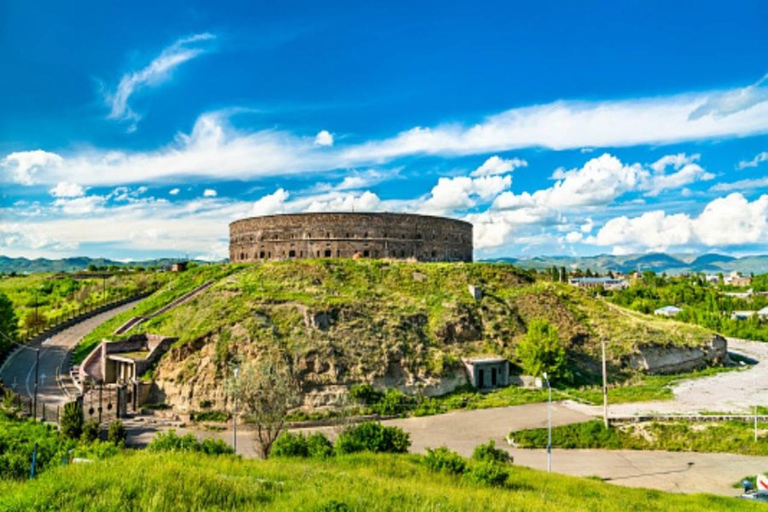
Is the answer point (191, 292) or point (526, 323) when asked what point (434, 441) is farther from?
point (191, 292)

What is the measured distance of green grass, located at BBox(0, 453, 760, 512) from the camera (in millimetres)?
7910

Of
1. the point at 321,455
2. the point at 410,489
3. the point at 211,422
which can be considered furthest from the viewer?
the point at 211,422

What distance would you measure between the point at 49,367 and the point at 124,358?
26.9 ft

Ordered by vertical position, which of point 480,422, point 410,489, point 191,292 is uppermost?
point 191,292

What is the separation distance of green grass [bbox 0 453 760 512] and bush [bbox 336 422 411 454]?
154 inches

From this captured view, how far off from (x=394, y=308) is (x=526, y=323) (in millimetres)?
10805

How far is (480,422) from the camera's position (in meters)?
28.5

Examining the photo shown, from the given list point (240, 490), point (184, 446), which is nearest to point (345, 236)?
point (184, 446)

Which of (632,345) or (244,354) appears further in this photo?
(632,345)

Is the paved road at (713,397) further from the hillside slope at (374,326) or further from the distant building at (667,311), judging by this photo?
the distant building at (667,311)

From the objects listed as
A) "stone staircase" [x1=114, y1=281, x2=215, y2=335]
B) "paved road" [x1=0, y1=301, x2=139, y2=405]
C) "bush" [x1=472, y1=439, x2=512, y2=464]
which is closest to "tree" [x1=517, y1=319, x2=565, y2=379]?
"bush" [x1=472, y1=439, x2=512, y2=464]

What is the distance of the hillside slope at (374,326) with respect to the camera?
31.2 metres

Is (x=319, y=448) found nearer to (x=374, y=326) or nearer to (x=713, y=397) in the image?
(x=374, y=326)

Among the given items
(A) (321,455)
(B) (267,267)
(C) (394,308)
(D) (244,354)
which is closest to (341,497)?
(A) (321,455)
